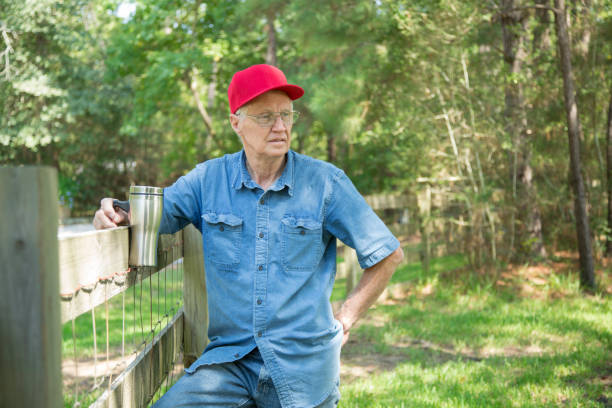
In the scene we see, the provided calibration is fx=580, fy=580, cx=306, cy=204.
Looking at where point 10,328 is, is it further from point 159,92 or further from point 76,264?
point 159,92

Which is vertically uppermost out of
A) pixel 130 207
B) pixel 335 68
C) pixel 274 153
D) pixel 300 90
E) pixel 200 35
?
pixel 200 35

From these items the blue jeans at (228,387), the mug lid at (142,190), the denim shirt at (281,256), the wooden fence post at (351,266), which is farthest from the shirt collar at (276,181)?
the wooden fence post at (351,266)

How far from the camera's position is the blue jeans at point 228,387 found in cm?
204

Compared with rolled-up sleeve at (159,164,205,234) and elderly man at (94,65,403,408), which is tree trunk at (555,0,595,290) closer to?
elderly man at (94,65,403,408)

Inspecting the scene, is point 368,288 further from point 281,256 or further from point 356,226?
point 281,256

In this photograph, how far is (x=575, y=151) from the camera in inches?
247

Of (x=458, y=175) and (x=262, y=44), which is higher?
(x=262, y=44)

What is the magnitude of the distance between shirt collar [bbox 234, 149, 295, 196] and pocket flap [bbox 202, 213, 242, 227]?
0.14 meters

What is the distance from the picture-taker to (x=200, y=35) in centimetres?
1439

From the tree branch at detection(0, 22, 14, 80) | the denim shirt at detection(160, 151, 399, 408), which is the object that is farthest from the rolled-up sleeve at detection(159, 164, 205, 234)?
the tree branch at detection(0, 22, 14, 80)

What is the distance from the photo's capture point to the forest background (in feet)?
21.8

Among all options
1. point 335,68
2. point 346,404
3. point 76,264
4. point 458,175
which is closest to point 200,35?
point 335,68

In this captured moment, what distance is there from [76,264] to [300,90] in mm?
1236

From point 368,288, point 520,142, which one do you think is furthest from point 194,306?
point 520,142
